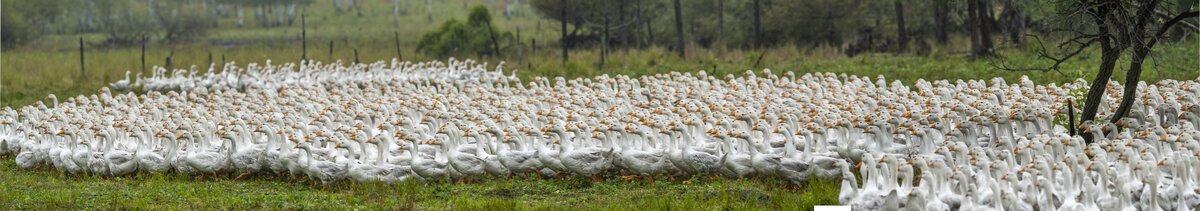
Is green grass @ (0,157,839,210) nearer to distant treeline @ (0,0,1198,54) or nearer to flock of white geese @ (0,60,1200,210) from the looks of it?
flock of white geese @ (0,60,1200,210)

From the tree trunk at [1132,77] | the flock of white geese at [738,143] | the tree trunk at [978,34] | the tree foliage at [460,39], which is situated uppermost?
the tree foliage at [460,39]

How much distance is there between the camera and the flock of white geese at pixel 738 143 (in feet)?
31.9

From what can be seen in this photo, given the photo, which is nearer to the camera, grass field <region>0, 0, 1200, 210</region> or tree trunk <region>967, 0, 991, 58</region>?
grass field <region>0, 0, 1200, 210</region>

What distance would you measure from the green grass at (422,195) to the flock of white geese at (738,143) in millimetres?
308

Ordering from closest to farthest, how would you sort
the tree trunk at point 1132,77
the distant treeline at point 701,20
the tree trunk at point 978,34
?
1. the tree trunk at point 1132,77
2. the tree trunk at point 978,34
3. the distant treeline at point 701,20

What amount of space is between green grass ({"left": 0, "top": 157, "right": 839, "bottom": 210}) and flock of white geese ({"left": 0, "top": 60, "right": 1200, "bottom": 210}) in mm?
308

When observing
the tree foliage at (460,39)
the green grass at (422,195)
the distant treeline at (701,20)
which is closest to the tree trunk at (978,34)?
the distant treeline at (701,20)

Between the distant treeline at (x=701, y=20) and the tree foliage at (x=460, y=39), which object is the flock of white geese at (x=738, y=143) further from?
the tree foliage at (x=460, y=39)

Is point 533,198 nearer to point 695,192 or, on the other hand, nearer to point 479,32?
point 695,192

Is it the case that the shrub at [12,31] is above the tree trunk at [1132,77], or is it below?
above

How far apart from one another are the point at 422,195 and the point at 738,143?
12.1ft

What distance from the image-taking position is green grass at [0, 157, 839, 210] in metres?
11.3

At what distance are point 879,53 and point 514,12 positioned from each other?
158 feet

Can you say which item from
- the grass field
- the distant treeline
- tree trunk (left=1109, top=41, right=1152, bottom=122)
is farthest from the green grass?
the distant treeline
